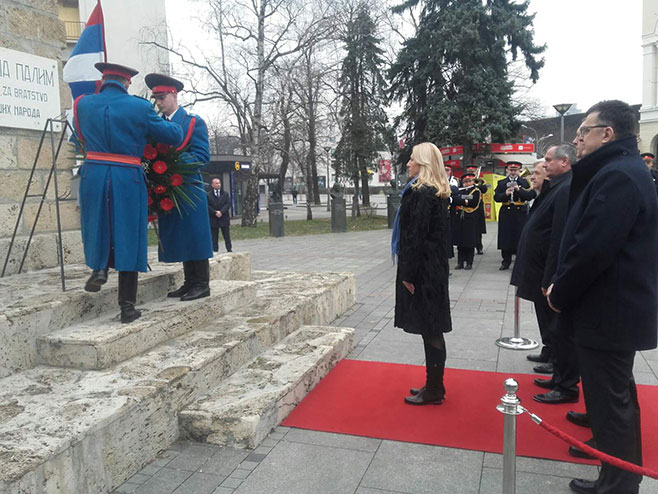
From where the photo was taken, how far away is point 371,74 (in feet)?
86.3

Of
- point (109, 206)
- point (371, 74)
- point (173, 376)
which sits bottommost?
point (173, 376)

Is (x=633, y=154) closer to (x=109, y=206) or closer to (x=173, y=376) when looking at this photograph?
(x=173, y=376)

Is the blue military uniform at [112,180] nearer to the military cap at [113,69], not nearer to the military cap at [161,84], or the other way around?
the military cap at [113,69]

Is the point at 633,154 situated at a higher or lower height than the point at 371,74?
lower

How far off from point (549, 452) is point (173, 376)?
7.88 feet

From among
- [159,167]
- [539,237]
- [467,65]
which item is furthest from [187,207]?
[467,65]

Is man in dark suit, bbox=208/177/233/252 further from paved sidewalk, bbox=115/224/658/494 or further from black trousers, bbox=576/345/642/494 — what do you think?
black trousers, bbox=576/345/642/494

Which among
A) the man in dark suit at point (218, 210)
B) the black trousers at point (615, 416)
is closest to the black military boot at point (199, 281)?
the black trousers at point (615, 416)

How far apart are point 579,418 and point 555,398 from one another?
398 millimetres

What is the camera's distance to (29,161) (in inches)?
221

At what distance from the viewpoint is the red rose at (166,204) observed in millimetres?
4590

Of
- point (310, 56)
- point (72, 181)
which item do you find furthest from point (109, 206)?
point (310, 56)

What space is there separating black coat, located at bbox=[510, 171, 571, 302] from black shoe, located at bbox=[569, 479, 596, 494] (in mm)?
1779

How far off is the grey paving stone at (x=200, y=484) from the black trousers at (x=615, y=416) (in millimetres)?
2018
